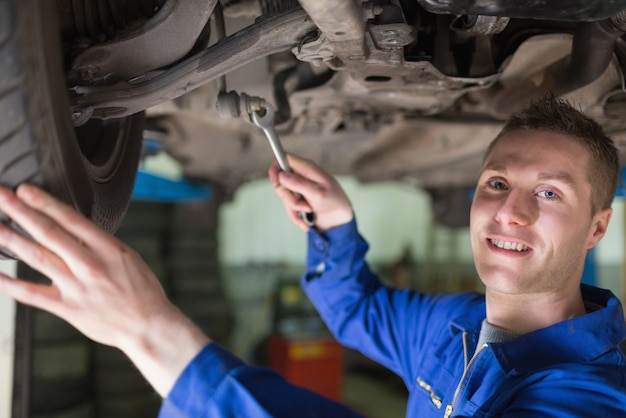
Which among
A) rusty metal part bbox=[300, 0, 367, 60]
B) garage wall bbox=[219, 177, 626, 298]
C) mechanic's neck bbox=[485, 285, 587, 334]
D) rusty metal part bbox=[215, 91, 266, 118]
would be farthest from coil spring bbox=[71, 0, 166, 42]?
garage wall bbox=[219, 177, 626, 298]

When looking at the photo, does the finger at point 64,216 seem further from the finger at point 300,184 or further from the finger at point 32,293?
the finger at point 300,184

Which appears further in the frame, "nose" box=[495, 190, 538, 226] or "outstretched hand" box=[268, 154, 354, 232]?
"outstretched hand" box=[268, 154, 354, 232]

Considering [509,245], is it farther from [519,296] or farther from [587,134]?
[587,134]

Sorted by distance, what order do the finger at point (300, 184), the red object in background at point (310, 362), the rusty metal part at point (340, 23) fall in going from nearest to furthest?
the rusty metal part at point (340, 23), the finger at point (300, 184), the red object in background at point (310, 362)

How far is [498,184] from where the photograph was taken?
901mm

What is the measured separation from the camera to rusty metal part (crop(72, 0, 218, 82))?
2.41ft

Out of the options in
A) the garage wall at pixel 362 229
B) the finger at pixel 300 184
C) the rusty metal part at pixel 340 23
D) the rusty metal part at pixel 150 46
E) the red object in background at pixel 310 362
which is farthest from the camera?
the garage wall at pixel 362 229

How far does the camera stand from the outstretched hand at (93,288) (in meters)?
0.50

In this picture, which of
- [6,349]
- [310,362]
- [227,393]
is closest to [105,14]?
[227,393]

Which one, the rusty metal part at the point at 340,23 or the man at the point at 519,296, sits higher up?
the rusty metal part at the point at 340,23

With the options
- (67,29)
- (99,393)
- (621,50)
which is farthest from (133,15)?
(99,393)

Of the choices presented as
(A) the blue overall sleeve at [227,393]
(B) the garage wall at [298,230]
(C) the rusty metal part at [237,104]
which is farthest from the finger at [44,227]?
(B) the garage wall at [298,230]

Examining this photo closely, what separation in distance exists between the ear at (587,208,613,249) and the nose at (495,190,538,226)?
0.42ft

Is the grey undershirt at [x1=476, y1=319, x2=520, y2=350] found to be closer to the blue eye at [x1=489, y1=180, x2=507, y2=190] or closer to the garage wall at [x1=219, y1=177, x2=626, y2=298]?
the blue eye at [x1=489, y1=180, x2=507, y2=190]
